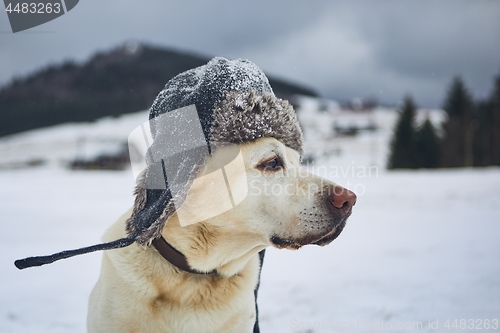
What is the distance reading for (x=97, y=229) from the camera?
7777 millimetres

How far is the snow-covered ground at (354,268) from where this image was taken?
3621 mm

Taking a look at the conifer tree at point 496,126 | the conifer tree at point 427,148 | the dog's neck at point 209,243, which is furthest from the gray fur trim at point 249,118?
the conifer tree at point 496,126

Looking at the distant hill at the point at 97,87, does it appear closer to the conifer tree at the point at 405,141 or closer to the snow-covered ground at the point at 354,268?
the conifer tree at the point at 405,141

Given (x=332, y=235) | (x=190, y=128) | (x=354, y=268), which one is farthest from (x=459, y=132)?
(x=190, y=128)

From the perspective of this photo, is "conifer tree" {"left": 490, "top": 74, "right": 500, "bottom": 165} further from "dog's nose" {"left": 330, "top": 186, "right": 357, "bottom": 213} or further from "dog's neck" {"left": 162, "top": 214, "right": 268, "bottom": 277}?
"dog's neck" {"left": 162, "top": 214, "right": 268, "bottom": 277}

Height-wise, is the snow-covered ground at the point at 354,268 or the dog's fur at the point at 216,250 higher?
the dog's fur at the point at 216,250

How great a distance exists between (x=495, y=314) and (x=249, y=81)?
3388 mm

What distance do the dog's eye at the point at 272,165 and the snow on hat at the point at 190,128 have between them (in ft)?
0.58

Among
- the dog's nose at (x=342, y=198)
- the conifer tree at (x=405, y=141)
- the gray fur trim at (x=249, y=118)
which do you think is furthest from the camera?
the conifer tree at (x=405, y=141)

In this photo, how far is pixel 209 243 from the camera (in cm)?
236

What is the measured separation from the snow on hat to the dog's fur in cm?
12

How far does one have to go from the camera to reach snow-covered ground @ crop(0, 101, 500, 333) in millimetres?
3621

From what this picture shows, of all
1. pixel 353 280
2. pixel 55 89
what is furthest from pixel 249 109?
pixel 55 89

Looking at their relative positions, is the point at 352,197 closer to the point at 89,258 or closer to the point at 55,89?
the point at 89,258
